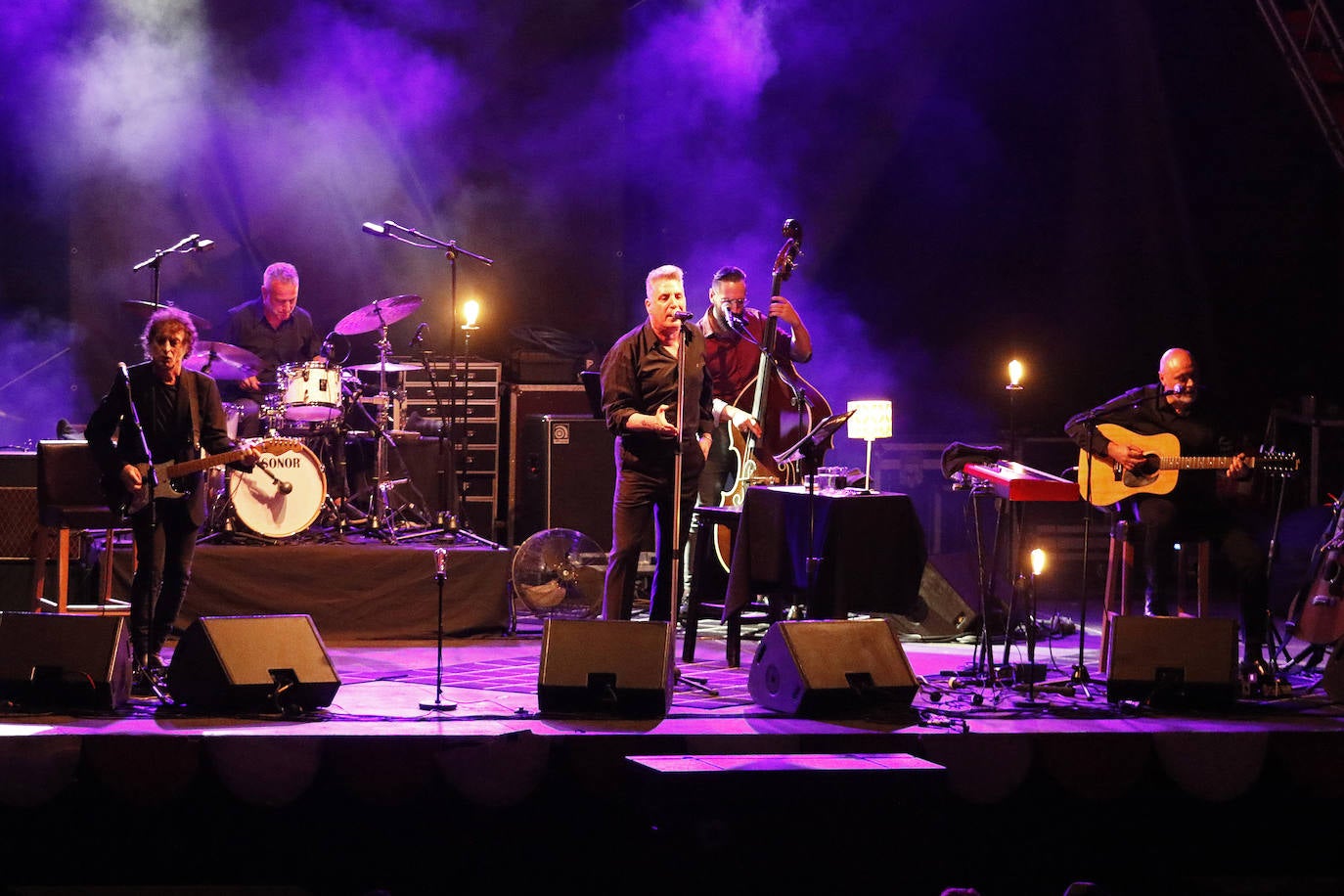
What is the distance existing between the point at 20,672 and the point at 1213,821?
5.00 meters

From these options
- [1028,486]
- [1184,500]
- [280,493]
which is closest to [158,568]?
[280,493]

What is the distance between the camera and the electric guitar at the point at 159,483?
20.6ft

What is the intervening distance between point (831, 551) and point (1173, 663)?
65.0 inches

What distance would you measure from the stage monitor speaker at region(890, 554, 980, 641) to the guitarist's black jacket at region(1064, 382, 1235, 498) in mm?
1762

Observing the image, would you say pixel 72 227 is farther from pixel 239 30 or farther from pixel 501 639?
pixel 501 639

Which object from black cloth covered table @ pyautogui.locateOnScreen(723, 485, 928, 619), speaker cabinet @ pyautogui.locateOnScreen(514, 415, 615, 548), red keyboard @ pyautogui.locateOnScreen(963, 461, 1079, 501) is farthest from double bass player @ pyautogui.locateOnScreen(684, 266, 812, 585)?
speaker cabinet @ pyautogui.locateOnScreen(514, 415, 615, 548)

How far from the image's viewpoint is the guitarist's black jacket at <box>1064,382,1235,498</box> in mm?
7289

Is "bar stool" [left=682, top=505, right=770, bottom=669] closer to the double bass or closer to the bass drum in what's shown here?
the double bass

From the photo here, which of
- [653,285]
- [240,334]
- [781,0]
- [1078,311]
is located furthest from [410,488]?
[1078,311]

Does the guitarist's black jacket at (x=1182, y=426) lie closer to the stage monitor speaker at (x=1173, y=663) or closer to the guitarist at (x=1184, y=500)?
the guitarist at (x=1184, y=500)

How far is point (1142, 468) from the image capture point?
7.26 m

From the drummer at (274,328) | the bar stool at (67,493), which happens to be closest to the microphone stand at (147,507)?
the bar stool at (67,493)

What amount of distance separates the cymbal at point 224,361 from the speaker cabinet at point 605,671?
13.9 ft

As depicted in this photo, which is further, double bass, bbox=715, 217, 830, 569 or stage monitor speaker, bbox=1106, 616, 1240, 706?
double bass, bbox=715, 217, 830, 569
